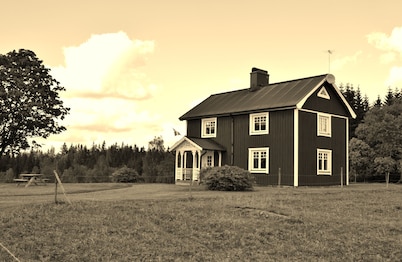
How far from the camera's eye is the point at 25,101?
3866cm

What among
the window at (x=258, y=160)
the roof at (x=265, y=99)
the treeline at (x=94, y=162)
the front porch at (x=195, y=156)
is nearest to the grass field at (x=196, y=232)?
the window at (x=258, y=160)

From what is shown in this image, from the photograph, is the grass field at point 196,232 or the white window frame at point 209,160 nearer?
the grass field at point 196,232

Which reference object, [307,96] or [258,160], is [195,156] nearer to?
[258,160]

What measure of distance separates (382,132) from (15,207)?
41.1 m

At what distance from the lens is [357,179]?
172 feet

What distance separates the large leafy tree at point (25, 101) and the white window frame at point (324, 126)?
21.6m

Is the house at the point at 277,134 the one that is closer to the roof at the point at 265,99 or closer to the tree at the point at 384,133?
the roof at the point at 265,99

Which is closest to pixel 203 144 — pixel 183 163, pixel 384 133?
pixel 183 163

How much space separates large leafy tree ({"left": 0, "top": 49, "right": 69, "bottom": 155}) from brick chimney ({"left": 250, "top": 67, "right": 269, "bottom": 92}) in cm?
1624

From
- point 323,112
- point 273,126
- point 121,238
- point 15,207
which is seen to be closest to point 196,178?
point 273,126

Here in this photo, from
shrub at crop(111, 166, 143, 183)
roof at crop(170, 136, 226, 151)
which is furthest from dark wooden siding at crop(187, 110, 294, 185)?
shrub at crop(111, 166, 143, 183)

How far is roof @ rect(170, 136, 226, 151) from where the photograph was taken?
1328 inches

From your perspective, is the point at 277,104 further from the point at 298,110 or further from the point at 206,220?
the point at 206,220

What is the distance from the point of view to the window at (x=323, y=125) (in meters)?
32.4
